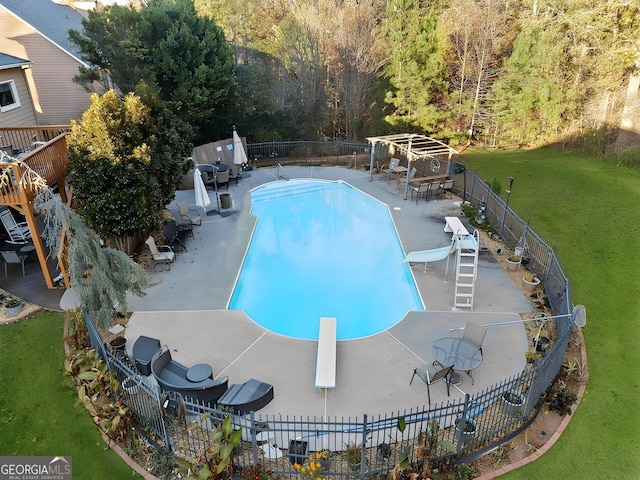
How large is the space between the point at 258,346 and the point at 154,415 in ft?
9.62

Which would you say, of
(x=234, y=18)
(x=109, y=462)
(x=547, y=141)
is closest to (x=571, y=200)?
(x=547, y=141)

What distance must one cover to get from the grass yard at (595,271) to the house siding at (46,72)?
70.1ft

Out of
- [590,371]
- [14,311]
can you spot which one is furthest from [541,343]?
[14,311]

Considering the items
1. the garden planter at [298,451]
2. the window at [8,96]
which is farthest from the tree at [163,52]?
the garden planter at [298,451]

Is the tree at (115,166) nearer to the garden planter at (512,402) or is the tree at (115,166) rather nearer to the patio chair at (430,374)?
the patio chair at (430,374)

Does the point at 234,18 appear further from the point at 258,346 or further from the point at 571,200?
the point at 258,346

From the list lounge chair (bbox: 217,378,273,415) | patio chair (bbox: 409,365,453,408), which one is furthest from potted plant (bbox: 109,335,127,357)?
patio chair (bbox: 409,365,453,408)

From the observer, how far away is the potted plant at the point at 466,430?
7.18 m

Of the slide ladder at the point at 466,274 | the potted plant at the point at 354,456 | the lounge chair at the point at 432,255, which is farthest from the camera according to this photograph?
the lounge chair at the point at 432,255

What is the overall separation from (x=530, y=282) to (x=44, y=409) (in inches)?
483

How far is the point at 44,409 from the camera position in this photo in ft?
28.2

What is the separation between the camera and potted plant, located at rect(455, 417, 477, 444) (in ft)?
23.6

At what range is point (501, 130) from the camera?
26312 mm

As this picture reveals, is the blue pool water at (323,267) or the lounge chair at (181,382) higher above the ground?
the lounge chair at (181,382)
